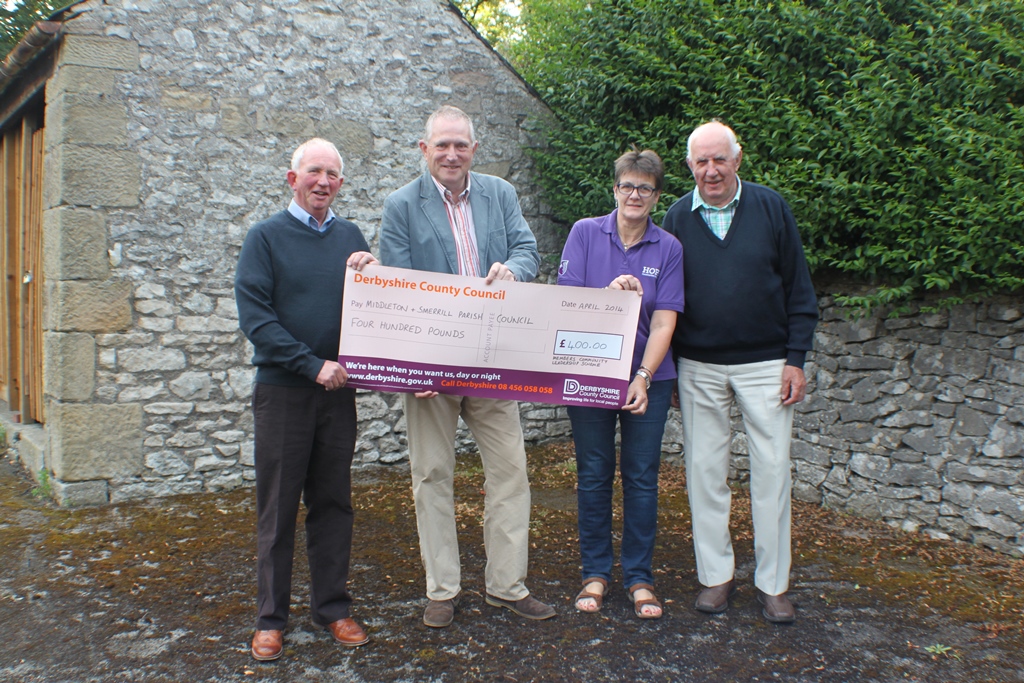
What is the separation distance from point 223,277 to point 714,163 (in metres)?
3.64

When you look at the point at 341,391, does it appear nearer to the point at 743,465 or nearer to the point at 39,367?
the point at 743,465

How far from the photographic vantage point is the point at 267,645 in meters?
3.21

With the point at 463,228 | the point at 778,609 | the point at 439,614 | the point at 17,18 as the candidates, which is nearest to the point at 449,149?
the point at 463,228

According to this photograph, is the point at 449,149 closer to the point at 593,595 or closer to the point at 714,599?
the point at 593,595

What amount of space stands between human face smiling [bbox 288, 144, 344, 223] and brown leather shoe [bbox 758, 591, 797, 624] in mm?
2514

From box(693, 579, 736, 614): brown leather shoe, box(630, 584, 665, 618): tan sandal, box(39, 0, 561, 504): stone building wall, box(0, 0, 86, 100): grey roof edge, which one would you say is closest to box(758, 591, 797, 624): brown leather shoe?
box(693, 579, 736, 614): brown leather shoe

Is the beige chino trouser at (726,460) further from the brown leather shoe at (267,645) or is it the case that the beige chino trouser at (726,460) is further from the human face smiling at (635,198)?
the brown leather shoe at (267,645)

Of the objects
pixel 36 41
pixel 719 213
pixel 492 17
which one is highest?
pixel 492 17

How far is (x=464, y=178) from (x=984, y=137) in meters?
2.72

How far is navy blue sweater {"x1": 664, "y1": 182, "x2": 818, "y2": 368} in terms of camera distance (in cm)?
350

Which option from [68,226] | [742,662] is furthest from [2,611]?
[742,662]

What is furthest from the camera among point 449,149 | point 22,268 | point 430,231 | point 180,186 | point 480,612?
point 22,268

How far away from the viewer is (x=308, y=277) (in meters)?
3.20

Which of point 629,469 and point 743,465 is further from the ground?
point 629,469
